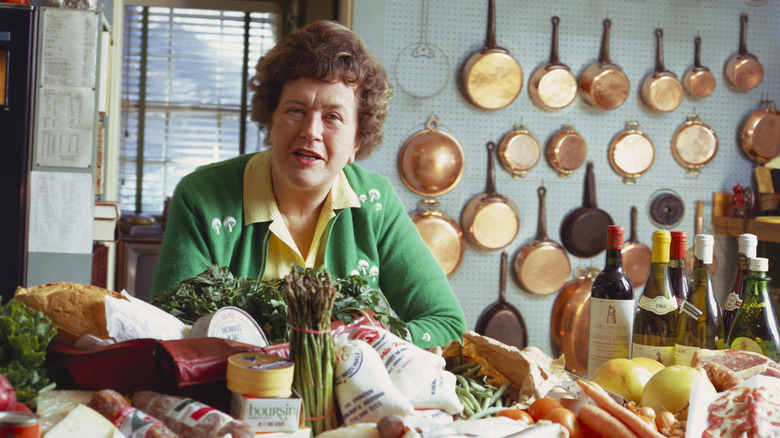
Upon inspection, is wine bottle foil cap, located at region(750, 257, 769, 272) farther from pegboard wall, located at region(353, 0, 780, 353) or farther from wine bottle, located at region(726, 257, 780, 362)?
pegboard wall, located at region(353, 0, 780, 353)

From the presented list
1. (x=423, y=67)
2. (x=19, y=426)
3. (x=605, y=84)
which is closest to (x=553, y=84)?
(x=605, y=84)

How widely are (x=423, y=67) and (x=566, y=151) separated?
2.61ft

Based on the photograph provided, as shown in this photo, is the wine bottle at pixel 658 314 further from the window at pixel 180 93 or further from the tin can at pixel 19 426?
the window at pixel 180 93

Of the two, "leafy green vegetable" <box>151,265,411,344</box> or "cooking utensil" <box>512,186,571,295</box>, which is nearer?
"leafy green vegetable" <box>151,265,411,344</box>

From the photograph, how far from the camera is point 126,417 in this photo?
0.88m

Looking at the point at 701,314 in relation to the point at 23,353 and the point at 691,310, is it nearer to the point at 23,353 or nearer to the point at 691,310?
the point at 691,310

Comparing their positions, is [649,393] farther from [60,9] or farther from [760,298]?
[60,9]

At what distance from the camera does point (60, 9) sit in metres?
3.41

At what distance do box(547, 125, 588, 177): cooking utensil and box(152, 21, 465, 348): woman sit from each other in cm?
171

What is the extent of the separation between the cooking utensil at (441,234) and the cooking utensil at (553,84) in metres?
0.71

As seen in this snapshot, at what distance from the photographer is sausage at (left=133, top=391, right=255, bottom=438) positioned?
86 cm

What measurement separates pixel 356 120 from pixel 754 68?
105 inches

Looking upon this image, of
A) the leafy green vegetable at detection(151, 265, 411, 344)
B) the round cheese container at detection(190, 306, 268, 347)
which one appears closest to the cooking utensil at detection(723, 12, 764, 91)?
the leafy green vegetable at detection(151, 265, 411, 344)

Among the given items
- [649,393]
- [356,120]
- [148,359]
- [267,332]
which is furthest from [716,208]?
[148,359]
